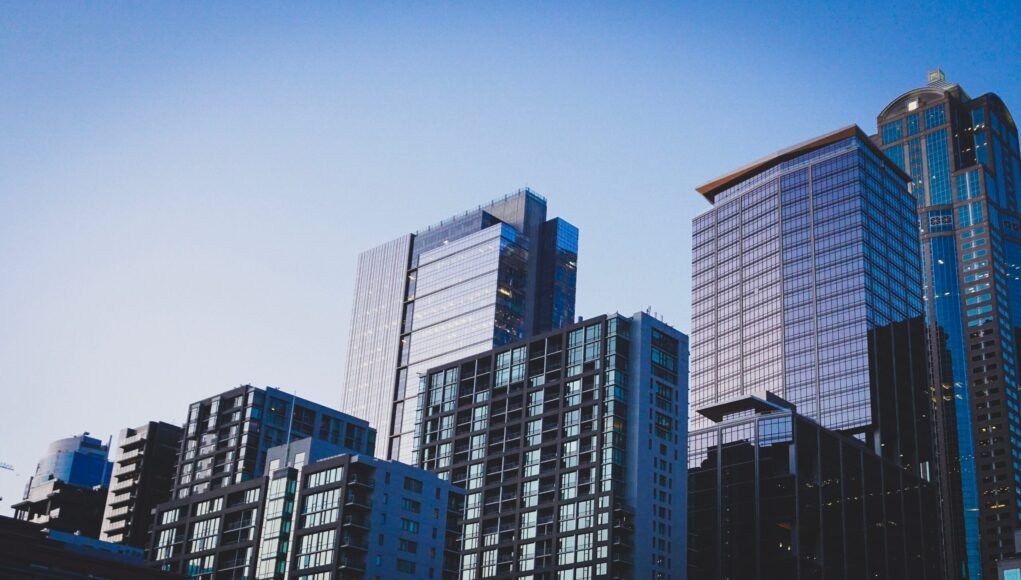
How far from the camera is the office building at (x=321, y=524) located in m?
158

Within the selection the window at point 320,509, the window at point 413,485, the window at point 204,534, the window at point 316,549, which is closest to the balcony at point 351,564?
the window at point 316,549

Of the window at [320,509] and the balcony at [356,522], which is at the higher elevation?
the window at [320,509]

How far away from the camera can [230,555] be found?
17688 centimetres

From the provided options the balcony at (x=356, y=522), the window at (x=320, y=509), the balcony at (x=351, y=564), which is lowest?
the balcony at (x=351, y=564)

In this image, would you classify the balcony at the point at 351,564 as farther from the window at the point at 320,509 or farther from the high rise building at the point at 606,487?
the high rise building at the point at 606,487

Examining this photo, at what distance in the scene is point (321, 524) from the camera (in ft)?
533

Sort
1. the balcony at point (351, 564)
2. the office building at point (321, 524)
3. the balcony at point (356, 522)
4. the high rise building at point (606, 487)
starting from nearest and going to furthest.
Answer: the balcony at point (351, 564), the balcony at point (356, 522), the office building at point (321, 524), the high rise building at point (606, 487)

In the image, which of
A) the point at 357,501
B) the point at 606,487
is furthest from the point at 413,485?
the point at 606,487

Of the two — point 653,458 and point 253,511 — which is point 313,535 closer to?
point 253,511

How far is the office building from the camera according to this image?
158 m

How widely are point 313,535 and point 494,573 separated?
4267 centimetres

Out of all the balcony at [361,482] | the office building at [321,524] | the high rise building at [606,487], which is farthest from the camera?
the high rise building at [606,487]

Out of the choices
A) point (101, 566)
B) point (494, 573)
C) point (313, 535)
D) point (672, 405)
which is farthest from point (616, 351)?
point (101, 566)

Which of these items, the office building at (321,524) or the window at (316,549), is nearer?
the office building at (321,524)
